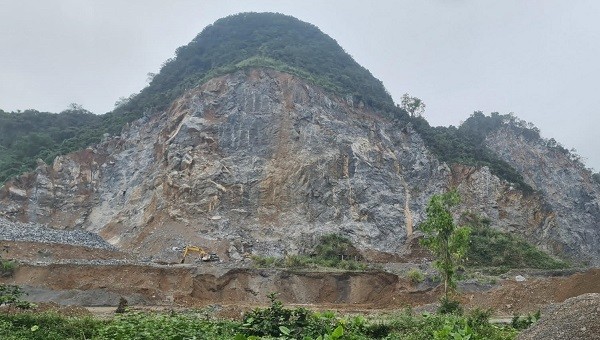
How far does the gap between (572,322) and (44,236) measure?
113ft

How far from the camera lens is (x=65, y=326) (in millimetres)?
10570

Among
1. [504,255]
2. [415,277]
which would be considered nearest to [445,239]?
[415,277]

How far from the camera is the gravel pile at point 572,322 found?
5.84 metres

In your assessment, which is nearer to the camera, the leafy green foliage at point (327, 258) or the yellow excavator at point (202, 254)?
the leafy green foliage at point (327, 258)

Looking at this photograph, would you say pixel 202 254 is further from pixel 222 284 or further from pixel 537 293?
pixel 537 293

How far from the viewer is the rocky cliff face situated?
129ft

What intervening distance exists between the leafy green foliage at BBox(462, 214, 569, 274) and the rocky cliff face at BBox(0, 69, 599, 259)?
4.93m

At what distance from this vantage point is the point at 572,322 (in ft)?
20.1

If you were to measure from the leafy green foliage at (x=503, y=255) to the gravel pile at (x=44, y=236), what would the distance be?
27325mm

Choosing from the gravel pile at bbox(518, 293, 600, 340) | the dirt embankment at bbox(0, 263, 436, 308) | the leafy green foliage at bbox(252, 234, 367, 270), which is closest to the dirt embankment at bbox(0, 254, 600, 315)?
the dirt embankment at bbox(0, 263, 436, 308)

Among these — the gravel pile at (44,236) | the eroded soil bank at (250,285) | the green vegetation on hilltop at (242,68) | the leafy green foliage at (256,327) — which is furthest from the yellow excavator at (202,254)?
the leafy green foliage at (256,327)

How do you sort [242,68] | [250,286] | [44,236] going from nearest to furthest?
[250,286]
[44,236]
[242,68]

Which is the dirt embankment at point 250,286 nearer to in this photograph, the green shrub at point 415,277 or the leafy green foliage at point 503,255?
the green shrub at point 415,277

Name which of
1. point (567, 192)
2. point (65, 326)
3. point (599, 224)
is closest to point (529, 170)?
point (567, 192)
